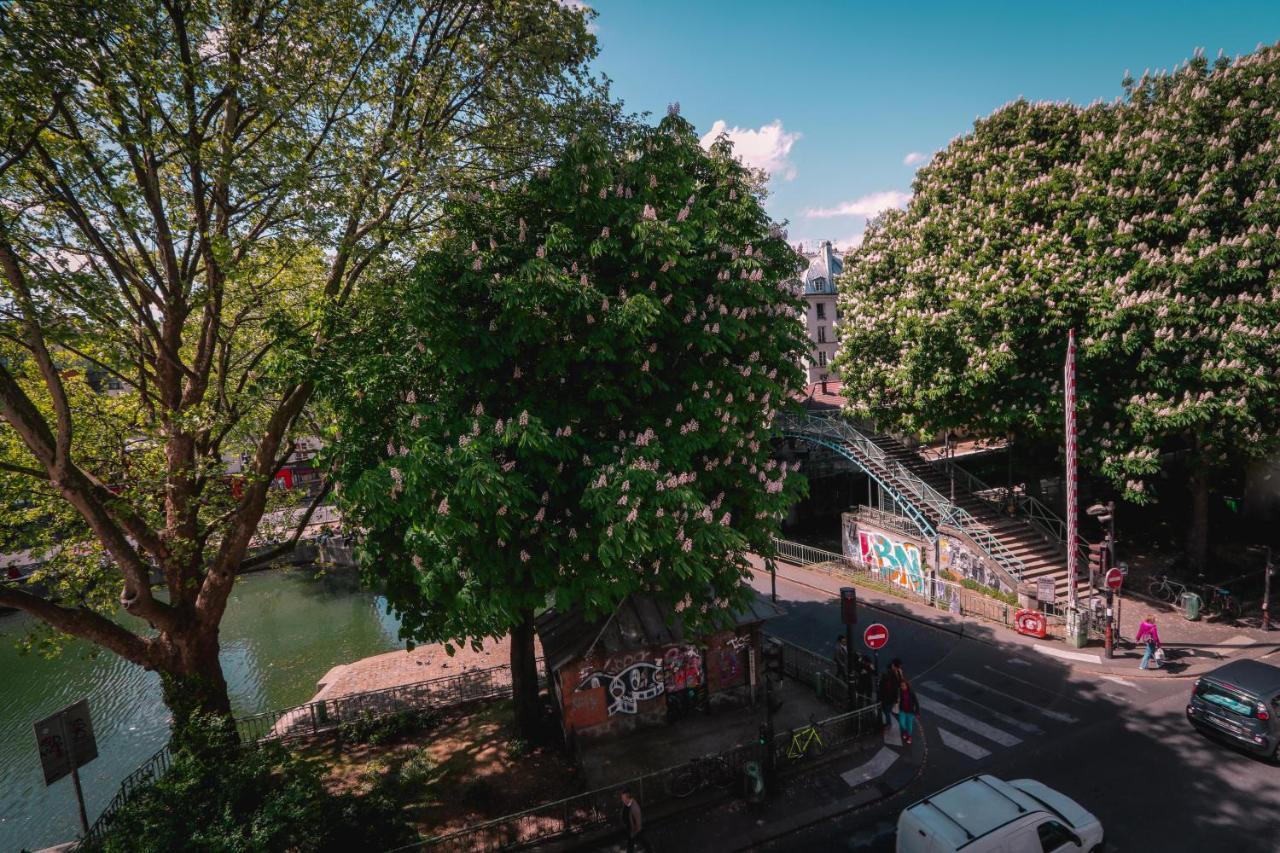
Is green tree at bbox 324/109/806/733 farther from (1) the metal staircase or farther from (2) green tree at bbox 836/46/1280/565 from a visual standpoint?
(1) the metal staircase

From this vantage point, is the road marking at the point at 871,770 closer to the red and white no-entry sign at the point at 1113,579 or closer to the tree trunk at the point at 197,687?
the red and white no-entry sign at the point at 1113,579

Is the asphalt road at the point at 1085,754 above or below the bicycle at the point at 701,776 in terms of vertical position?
below

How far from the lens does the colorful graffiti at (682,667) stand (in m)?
15.9

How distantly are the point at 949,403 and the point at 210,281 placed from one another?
23988mm

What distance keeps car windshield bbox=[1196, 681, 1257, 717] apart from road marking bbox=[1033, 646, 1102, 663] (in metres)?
4.27

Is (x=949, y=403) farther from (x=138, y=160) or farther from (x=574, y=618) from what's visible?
(x=138, y=160)

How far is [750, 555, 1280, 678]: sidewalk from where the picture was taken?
1778 centimetres

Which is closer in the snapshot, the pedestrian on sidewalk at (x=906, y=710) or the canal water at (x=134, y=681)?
the pedestrian on sidewalk at (x=906, y=710)

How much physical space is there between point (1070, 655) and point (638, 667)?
534 inches

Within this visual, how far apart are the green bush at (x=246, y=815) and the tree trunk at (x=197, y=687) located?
1503mm

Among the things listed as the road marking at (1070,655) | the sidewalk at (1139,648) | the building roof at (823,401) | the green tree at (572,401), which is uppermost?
the green tree at (572,401)

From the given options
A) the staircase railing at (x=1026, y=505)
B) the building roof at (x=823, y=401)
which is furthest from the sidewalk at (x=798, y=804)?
the building roof at (x=823, y=401)

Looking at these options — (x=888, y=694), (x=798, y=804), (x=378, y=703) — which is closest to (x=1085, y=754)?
(x=888, y=694)

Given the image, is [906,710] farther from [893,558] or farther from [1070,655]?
[893,558]
